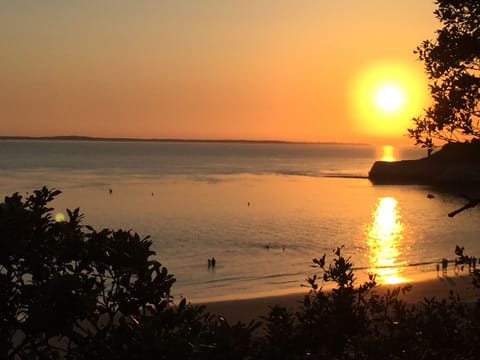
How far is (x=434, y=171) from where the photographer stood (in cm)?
11888

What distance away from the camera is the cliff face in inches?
4190

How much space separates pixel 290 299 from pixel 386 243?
24.3 m

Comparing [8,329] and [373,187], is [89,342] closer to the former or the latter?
[8,329]

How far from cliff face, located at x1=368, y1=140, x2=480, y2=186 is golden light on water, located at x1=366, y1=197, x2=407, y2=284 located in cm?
3039

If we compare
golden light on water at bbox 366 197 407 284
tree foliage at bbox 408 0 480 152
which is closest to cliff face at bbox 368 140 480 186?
golden light on water at bbox 366 197 407 284

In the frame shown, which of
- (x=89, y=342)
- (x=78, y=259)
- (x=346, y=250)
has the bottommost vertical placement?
(x=346, y=250)

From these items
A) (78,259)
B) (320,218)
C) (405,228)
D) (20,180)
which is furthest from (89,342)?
(20,180)

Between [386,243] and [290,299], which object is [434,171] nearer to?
[386,243]

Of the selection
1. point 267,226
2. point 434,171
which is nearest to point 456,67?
point 267,226

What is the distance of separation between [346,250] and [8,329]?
142 ft

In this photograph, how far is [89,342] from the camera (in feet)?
18.3

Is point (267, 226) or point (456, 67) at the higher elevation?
point (456, 67)

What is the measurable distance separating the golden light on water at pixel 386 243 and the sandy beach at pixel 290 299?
114 inches

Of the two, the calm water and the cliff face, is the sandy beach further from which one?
the cliff face
